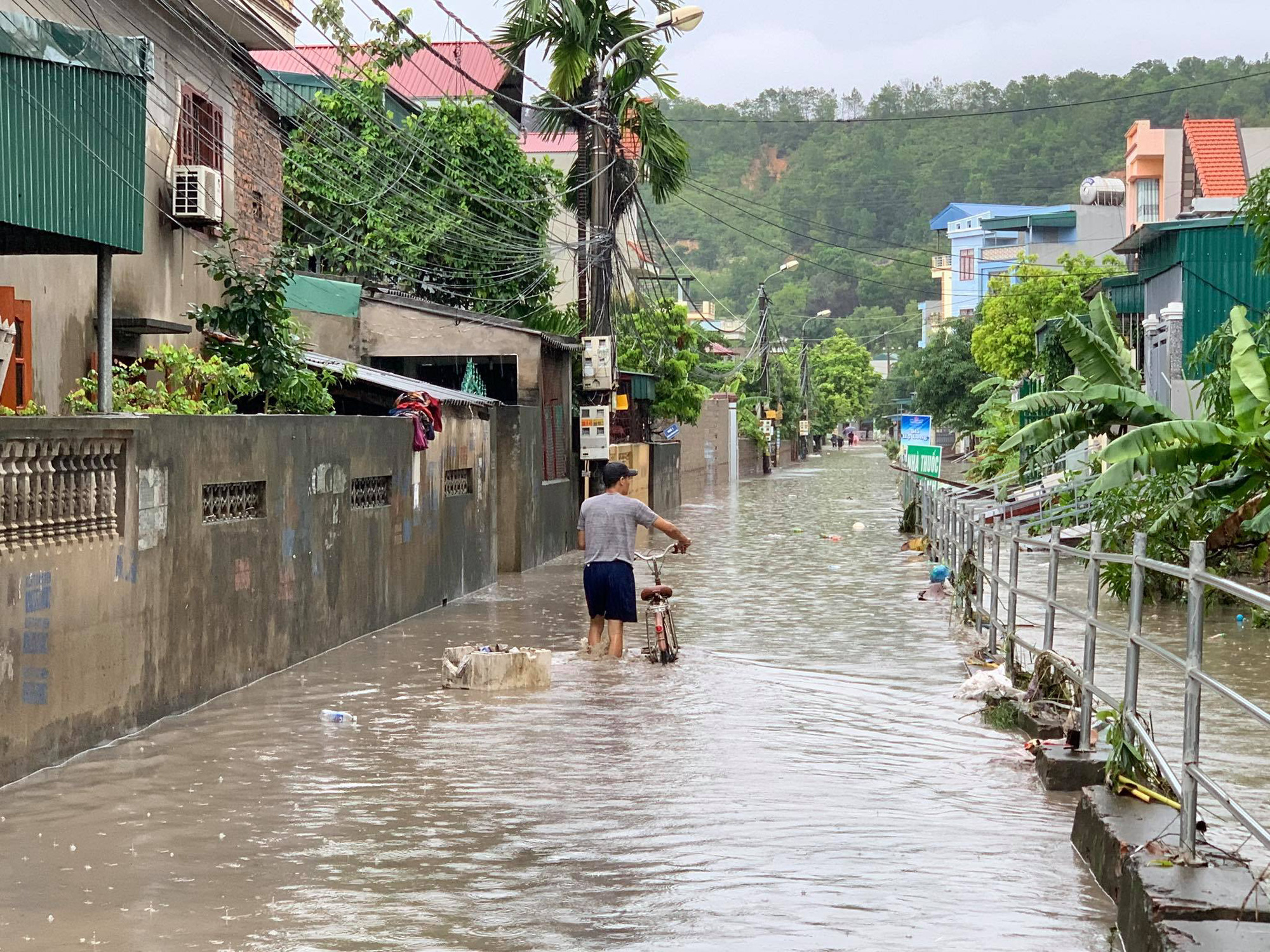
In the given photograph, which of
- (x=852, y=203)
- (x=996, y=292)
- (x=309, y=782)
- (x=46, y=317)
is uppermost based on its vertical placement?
(x=852, y=203)

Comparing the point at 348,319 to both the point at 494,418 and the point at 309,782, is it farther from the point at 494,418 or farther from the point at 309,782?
the point at 309,782

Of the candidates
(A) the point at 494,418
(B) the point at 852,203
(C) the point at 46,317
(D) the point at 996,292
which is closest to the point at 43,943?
(C) the point at 46,317

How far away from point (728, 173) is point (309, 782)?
491ft

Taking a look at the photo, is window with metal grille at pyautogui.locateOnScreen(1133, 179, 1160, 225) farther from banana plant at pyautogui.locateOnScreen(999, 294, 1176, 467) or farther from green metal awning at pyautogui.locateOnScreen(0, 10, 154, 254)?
green metal awning at pyautogui.locateOnScreen(0, 10, 154, 254)

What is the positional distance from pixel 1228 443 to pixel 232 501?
8.94 metres

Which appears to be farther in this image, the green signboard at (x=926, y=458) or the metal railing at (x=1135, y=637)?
the green signboard at (x=926, y=458)

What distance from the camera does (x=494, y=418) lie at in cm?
2264

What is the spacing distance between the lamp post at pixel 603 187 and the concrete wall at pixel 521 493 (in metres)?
2.74

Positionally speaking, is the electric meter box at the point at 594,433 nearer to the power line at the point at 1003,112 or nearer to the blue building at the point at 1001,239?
the power line at the point at 1003,112

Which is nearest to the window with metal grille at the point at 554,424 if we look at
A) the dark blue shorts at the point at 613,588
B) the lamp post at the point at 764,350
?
the dark blue shorts at the point at 613,588

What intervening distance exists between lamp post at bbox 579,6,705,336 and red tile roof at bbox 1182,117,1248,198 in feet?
60.5

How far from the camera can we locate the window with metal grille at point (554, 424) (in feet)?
86.2

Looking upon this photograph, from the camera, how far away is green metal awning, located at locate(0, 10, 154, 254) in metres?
11.0

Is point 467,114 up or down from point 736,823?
up
